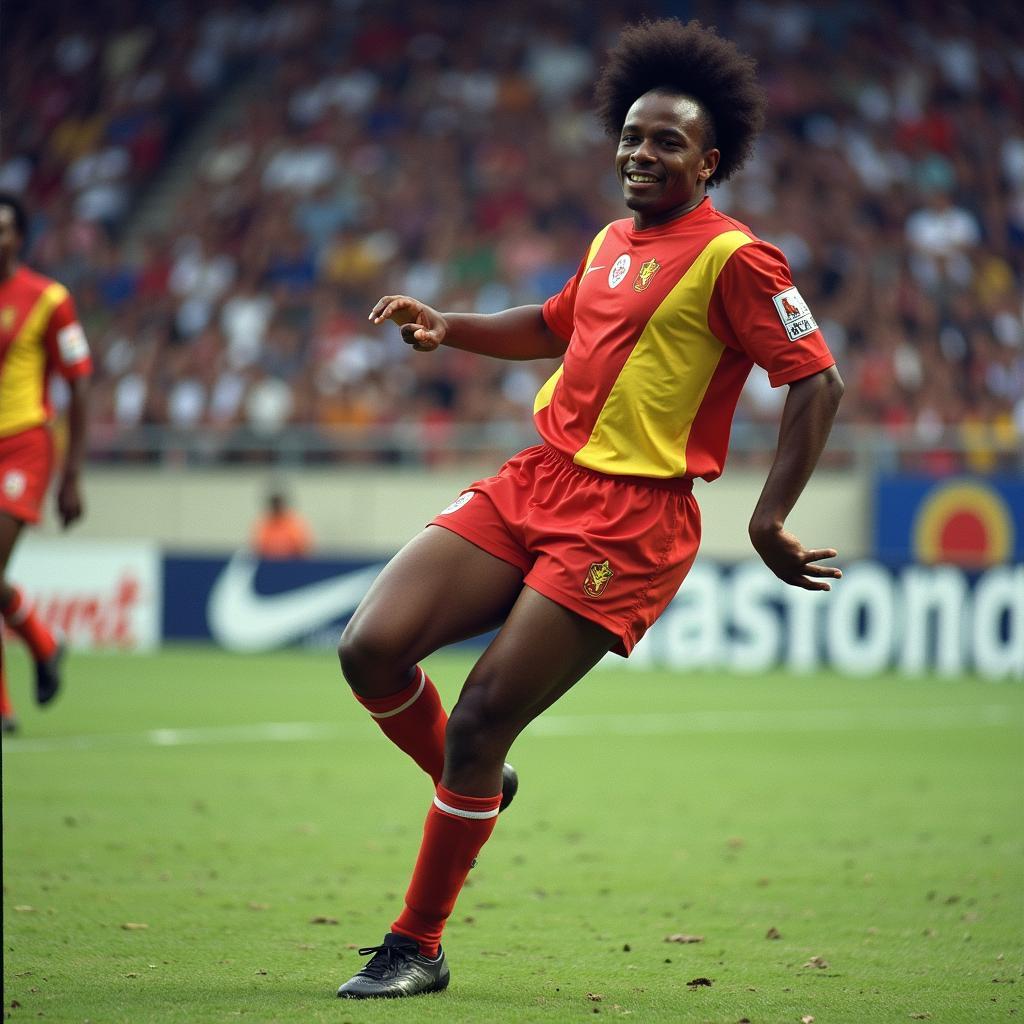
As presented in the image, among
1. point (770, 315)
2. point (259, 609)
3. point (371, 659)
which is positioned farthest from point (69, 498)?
point (259, 609)

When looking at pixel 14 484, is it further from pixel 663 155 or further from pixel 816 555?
pixel 816 555

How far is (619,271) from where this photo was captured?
4.45 m

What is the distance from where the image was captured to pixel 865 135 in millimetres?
20266

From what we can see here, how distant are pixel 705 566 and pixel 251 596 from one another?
4653mm

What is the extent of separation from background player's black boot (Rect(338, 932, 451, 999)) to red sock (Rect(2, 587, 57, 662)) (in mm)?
5143

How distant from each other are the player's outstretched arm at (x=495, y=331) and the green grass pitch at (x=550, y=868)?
171cm

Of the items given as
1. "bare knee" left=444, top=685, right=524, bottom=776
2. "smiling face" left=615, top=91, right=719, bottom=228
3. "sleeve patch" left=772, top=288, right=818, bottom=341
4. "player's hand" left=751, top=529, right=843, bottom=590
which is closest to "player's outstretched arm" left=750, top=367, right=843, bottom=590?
"player's hand" left=751, top=529, right=843, bottom=590

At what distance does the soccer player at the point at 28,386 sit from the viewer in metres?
8.48

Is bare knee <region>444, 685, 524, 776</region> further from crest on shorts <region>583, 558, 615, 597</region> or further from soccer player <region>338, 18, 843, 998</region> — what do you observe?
crest on shorts <region>583, 558, 615, 597</region>

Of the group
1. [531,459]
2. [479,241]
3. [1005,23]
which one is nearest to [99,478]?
[479,241]

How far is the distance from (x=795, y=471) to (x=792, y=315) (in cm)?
39

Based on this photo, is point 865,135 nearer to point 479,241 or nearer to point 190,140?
point 479,241

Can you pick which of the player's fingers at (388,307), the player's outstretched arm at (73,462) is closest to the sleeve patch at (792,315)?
the player's fingers at (388,307)

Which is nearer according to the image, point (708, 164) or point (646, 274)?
point (646, 274)
